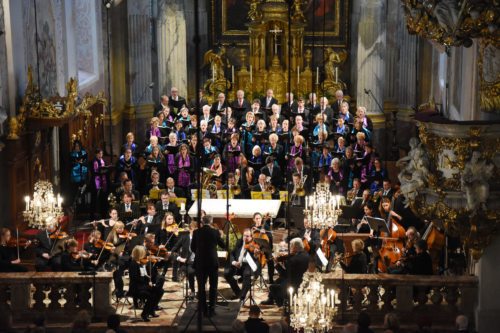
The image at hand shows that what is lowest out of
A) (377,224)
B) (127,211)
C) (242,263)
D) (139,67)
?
(242,263)

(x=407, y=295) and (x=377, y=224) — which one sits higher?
(x=377, y=224)

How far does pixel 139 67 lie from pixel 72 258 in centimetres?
1023

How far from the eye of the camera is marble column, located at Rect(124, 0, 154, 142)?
23.6m

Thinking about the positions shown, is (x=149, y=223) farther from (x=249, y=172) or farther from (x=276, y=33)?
(x=276, y=33)

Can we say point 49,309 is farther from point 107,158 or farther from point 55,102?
point 107,158

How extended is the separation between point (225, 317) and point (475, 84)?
13.8 ft

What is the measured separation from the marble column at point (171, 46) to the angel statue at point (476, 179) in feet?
41.6

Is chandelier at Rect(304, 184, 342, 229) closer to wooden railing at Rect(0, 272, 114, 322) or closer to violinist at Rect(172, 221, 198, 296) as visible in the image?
violinist at Rect(172, 221, 198, 296)

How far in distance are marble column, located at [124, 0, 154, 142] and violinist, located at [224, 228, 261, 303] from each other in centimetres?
962

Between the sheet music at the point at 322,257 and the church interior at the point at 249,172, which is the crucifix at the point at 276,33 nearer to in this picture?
the church interior at the point at 249,172

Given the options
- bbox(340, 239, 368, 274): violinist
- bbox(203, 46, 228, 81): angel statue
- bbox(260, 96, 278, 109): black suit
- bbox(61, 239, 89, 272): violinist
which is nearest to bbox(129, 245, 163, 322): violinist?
bbox(61, 239, 89, 272): violinist

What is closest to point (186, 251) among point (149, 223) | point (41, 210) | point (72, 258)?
point (149, 223)

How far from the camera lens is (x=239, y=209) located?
1683 cm

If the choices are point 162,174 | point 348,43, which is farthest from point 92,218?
point 348,43
